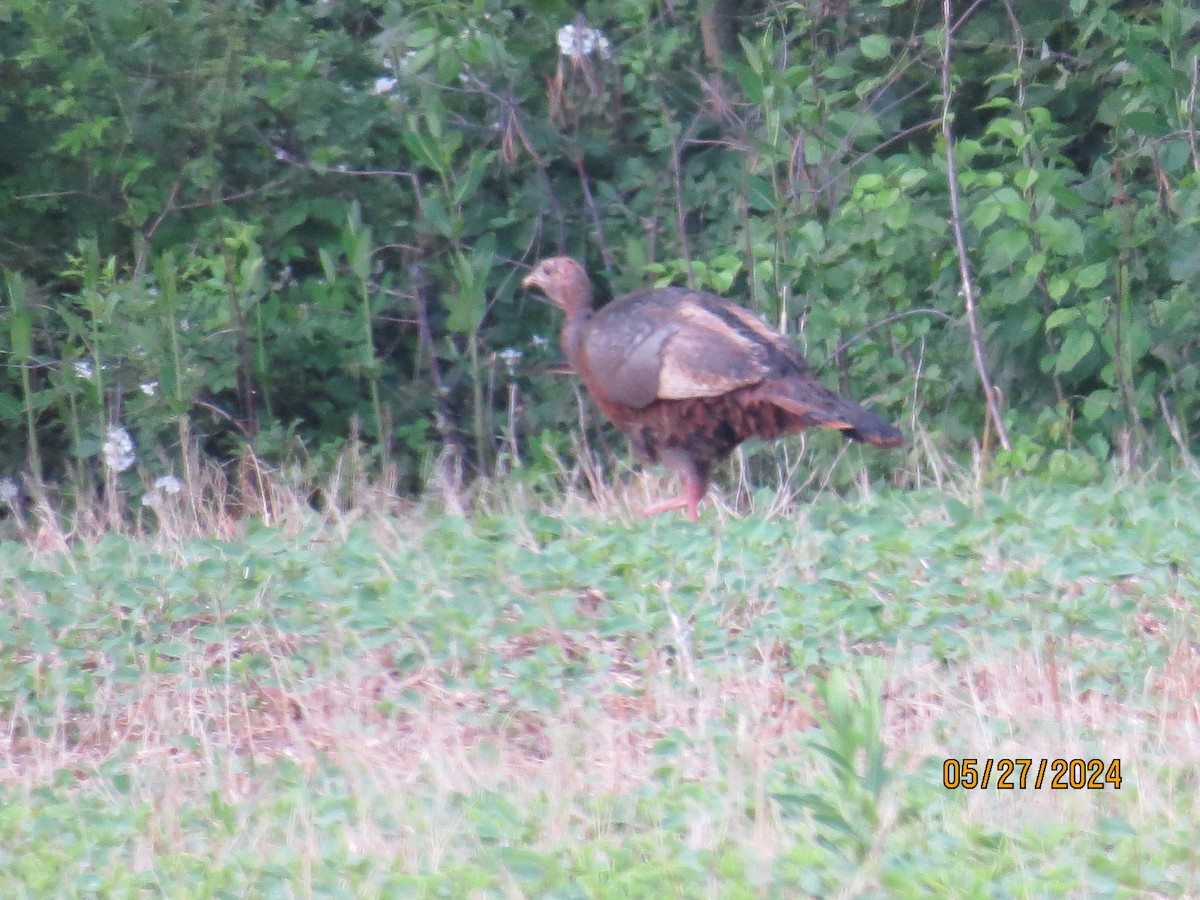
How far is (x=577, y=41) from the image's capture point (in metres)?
8.97

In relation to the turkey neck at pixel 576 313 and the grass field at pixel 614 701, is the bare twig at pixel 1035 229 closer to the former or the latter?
the grass field at pixel 614 701

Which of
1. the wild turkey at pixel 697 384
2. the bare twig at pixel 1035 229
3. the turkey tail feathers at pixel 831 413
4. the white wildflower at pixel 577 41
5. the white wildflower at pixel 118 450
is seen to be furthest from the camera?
the white wildflower at pixel 577 41

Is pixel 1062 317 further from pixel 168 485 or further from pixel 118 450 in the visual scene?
pixel 118 450

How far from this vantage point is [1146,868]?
3430 mm

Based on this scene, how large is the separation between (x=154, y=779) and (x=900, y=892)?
6.61 feet

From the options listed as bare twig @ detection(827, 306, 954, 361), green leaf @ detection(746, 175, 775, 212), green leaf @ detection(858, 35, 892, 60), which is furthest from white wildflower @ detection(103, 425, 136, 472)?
green leaf @ detection(858, 35, 892, 60)

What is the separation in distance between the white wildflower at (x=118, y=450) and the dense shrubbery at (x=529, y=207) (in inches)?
7.1

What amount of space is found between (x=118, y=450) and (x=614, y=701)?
13.3 feet

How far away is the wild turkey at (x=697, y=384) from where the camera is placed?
6.66 metres

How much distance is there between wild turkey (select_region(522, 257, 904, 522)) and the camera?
21.9 feet

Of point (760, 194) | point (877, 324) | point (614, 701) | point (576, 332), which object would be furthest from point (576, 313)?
point (614, 701)

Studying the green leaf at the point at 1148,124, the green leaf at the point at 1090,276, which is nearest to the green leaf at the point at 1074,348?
the green leaf at the point at 1090,276

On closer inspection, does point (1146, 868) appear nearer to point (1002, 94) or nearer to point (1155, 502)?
point (1155, 502)

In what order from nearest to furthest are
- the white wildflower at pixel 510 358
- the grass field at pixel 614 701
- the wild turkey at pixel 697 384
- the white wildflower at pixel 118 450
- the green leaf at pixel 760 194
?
the grass field at pixel 614 701 → the wild turkey at pixel 697 384 → the green leaf at pixel 760 194 → the white wildflower at pixel 118 450 → the white wildflower at pixel 510 358
